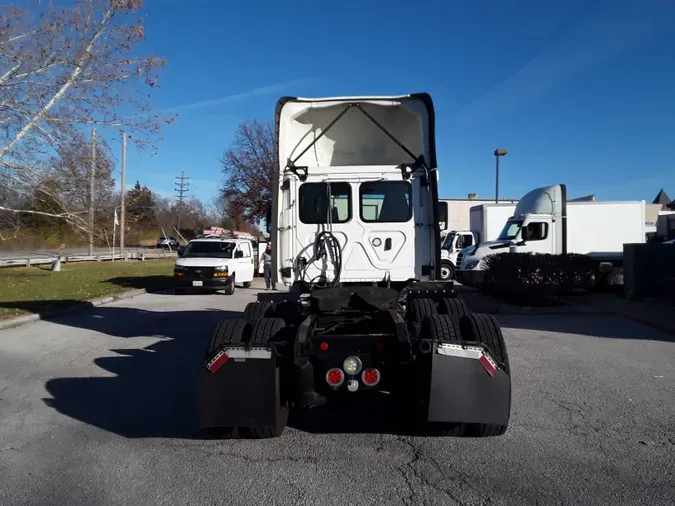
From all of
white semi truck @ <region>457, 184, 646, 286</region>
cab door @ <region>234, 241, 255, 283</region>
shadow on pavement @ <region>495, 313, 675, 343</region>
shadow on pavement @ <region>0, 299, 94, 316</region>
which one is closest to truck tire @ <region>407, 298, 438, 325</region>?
shadow on pavement @ <region>495, 313, 675, 343</region>

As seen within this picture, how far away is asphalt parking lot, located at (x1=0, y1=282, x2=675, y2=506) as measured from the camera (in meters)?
4.14

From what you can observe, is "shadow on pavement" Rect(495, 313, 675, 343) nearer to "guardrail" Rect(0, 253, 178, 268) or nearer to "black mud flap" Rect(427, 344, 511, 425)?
"black mud flap" Rect(427, 344, 511, 425)

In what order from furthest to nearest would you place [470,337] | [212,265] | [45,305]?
[212,265] → [45,305] → [470,337]

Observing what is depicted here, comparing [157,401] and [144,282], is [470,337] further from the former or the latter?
[144,282]

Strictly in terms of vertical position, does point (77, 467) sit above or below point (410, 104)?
below

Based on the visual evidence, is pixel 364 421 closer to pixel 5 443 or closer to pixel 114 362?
pixel 5 443

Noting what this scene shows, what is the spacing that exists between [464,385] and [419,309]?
2035mm

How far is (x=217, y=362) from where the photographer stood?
4.82 metres

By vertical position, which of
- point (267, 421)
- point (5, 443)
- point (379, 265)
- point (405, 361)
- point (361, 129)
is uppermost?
point (361, 129)

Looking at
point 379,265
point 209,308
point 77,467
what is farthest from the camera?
point 209,308

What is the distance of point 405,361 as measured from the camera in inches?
187

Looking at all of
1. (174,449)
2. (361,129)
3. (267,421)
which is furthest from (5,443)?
(361,129)

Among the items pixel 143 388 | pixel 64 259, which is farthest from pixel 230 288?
pixel 64 259

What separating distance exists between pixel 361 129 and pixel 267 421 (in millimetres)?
4772
